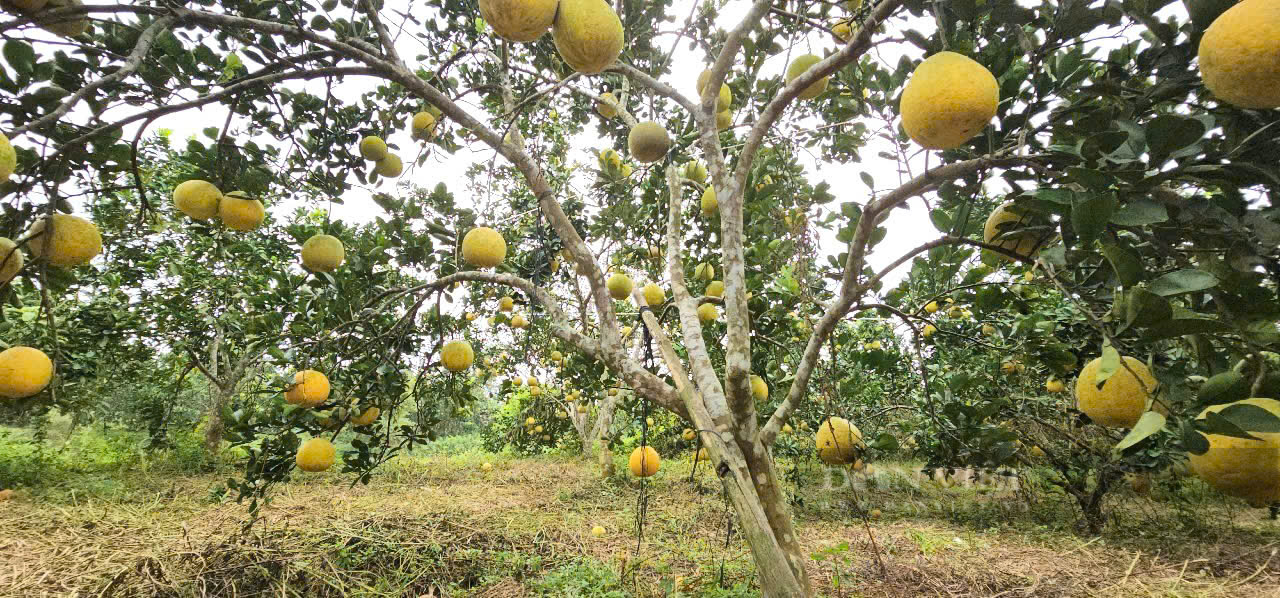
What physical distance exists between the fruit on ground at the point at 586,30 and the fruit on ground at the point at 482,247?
1.47 metres

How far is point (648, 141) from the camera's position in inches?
90.5

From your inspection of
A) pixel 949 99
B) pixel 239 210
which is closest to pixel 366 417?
pixel 239 210

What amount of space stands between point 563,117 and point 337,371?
299cm

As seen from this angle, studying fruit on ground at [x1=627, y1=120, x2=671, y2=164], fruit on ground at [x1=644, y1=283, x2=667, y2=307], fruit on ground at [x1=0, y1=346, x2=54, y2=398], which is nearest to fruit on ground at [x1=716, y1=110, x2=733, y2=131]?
fruit on ground at [x1=627, y1=120, x2=671, y2=164]

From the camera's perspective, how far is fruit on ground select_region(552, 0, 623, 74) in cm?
129

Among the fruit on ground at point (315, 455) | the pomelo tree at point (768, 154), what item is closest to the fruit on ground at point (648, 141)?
the pomelo tree at point (768, 154)

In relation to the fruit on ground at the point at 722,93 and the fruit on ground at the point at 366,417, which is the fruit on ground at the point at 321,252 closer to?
the fruit on ground at the point at 366,417

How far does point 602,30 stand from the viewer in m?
1.30

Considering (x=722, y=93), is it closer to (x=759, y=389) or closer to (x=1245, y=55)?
(x=759, y=389)

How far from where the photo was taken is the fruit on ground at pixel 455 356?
2924 millimetres

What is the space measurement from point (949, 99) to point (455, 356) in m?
2.69

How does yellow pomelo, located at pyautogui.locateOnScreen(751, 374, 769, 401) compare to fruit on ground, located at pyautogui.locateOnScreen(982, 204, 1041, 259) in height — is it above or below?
below

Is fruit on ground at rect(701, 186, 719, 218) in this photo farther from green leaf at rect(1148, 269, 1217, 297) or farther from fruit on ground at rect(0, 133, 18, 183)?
fruit on ground at rect(0, 133, 18, 183)

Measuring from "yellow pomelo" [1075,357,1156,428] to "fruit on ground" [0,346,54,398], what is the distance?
10.3ft
